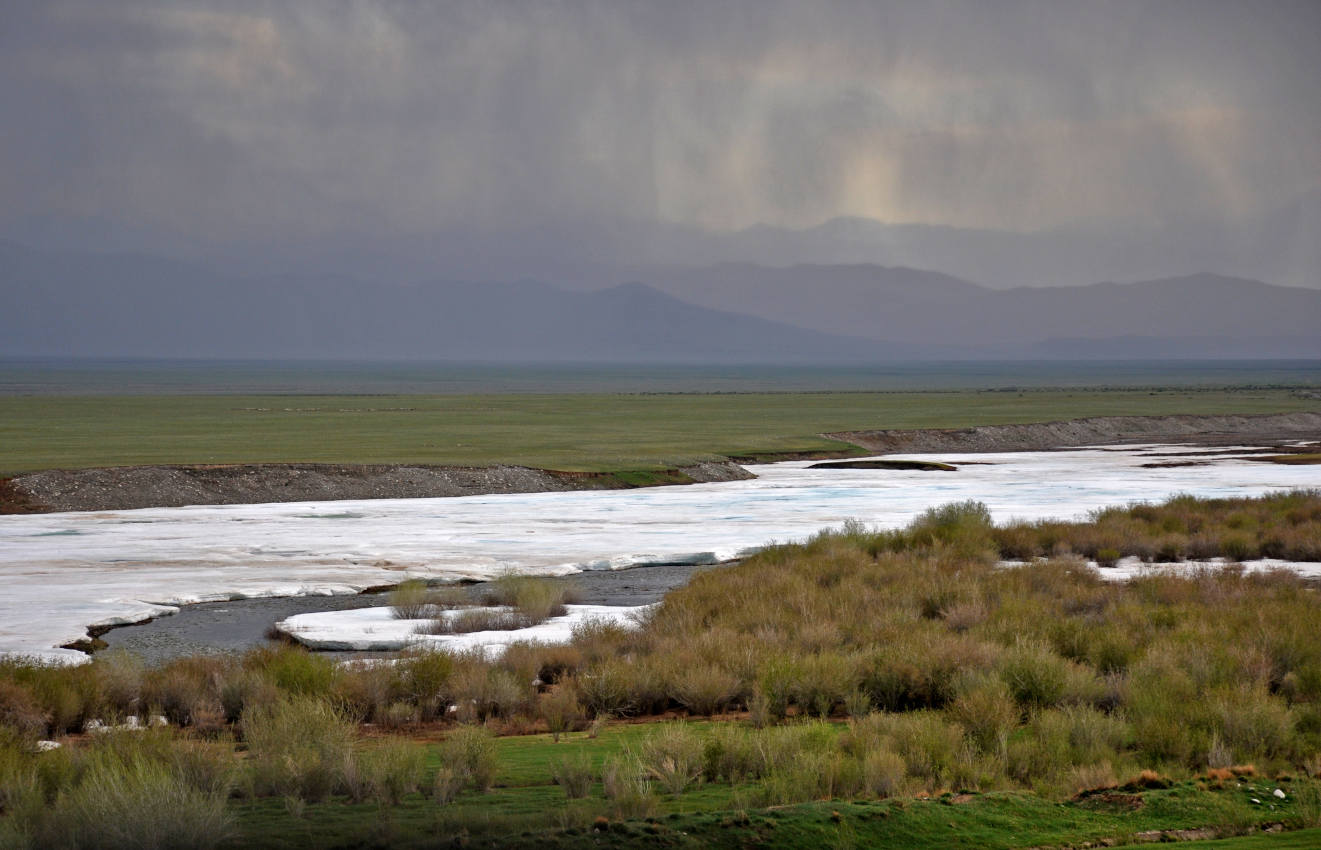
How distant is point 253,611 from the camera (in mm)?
22453

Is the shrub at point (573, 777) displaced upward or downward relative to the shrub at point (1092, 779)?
upward

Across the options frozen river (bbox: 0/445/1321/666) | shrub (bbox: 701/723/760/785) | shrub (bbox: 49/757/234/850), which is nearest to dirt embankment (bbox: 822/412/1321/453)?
frozen river (bbox: 0/445/1321/666)

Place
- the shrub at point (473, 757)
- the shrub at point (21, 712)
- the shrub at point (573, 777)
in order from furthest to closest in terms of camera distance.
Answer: the shrub at point (21, 712) < the shrub at point (473, 757) < the shrub at point (573, 777)

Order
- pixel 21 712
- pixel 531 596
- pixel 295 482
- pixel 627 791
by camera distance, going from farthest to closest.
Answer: pixel 295 482, pixel 531 596, pixel 21 712, pixel 627 791

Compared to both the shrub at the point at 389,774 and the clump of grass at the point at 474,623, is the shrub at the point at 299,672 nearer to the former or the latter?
the shrub at the point at 389,774

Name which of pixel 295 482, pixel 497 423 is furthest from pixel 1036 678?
pixel 497 423

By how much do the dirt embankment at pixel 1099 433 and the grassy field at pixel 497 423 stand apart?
431cm

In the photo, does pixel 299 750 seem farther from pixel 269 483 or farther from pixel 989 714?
pixel 269 483

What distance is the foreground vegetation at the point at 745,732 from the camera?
8805 mm

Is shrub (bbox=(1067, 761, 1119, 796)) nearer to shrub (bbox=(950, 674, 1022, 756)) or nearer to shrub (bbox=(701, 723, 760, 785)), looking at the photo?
shrub (bbox=(950, 674, 1022, 756))

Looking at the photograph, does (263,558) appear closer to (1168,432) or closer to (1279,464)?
(1279,464)

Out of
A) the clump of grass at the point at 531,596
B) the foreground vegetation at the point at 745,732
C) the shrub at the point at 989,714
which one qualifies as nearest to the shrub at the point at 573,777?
the foreground vegetation at the point at 745,732

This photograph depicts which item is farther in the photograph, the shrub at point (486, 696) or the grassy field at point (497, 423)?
the grassy field at point (497, 423)

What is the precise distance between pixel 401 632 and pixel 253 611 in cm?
431
